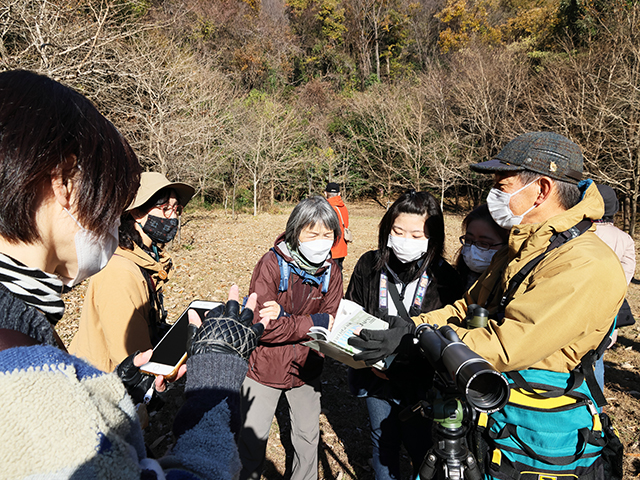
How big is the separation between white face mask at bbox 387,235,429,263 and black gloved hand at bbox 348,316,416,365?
909mm

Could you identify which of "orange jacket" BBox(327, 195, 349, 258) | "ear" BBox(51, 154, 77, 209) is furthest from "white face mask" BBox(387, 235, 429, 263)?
"orange jacket" BBox(327, 195, 349, 258)

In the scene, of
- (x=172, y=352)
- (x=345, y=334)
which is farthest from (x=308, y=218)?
(x=172, y=352)

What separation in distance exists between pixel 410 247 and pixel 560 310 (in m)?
1.34

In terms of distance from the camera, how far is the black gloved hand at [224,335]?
4.18ft

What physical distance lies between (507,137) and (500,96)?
4.09 metres

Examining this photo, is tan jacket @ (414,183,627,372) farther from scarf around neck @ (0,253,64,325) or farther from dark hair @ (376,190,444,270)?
scarf around neck @ (0,253,64,325)

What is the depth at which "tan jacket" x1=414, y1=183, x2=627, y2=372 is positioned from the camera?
1.44m

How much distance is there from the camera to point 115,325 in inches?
84.0

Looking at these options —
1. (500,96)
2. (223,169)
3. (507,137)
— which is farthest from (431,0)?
(223,169)

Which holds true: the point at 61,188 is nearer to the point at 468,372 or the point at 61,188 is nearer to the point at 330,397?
the point at 468,372

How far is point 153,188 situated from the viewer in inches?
111

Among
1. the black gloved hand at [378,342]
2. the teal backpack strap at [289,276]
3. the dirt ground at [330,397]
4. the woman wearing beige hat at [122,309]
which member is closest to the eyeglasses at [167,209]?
the woman wearing beige hat at [122,309]

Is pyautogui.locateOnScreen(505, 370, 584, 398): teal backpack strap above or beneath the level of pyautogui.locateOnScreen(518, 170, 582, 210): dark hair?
beneath

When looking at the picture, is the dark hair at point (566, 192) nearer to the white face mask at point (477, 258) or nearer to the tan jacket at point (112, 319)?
the white face mask at point (477, 258)
